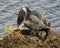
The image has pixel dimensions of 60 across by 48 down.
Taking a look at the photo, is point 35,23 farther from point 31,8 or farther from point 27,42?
point 31,8

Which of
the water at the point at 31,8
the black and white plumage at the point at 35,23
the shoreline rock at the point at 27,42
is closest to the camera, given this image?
the shoreline rock at the point at 27,42

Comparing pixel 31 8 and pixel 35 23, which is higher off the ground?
pixel 35 23

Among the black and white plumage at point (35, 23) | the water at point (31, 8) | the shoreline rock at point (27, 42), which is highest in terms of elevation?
the black and white plumage at point (35, 23)

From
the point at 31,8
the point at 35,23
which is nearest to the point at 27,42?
the point at 35,23

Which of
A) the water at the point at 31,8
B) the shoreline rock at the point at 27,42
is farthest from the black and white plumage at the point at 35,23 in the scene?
the water at the point at 31,8

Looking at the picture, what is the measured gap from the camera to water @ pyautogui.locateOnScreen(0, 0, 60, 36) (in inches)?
559

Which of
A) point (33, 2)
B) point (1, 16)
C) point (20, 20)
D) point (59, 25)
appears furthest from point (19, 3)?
point (20, 20)

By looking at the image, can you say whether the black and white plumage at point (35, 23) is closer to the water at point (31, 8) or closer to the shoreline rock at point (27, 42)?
the shoreline rock at point (27, 42)

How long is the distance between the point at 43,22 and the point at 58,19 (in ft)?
13.8

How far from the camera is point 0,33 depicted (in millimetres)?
12914

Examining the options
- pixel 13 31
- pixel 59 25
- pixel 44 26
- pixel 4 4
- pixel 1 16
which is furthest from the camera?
pixel 4 4

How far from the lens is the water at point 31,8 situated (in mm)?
14195

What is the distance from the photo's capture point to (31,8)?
15.6 meters

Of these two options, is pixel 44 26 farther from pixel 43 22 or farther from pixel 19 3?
pixel 19 3
